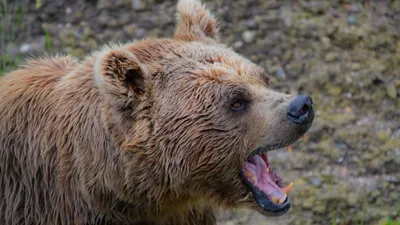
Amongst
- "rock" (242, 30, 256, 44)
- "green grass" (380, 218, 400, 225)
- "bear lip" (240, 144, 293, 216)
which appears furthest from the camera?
"rock" (242, 30, 256, 44)

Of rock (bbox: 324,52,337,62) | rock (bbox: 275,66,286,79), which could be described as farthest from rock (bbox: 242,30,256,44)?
rock (bbox: 324,52,337,62)

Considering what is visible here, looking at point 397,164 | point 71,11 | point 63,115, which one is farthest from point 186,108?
point 71,11

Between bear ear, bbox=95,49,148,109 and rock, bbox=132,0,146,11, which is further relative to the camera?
rock, bbox=132,0,146,11

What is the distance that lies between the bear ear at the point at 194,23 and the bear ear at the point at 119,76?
60 centimetres

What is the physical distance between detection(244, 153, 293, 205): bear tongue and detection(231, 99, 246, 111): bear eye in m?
0.34

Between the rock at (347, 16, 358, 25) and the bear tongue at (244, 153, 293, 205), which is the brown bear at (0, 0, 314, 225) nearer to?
the bear tongue at (244, 153, 293, 205)

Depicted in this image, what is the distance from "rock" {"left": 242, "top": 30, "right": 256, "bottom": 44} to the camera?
7426mm

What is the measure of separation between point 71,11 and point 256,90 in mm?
3441

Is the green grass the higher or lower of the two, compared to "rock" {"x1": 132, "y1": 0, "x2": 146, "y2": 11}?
lower

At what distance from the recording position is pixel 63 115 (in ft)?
16.0

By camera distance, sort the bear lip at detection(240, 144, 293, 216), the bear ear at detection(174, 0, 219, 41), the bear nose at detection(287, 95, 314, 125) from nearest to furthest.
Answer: the bear nose at detection(287, 95, 314, 125) → the bear lip at detection(240, 144, 293, 216) → the bear ear at detection(174, 0, 219, 41)

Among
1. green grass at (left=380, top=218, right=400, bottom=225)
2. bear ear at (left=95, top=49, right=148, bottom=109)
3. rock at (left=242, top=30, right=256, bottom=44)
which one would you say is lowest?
green grass at (left=380, top=218, right=400, bottom=225)

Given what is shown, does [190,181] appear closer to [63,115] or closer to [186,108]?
[186,108]

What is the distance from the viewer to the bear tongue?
473 cm
